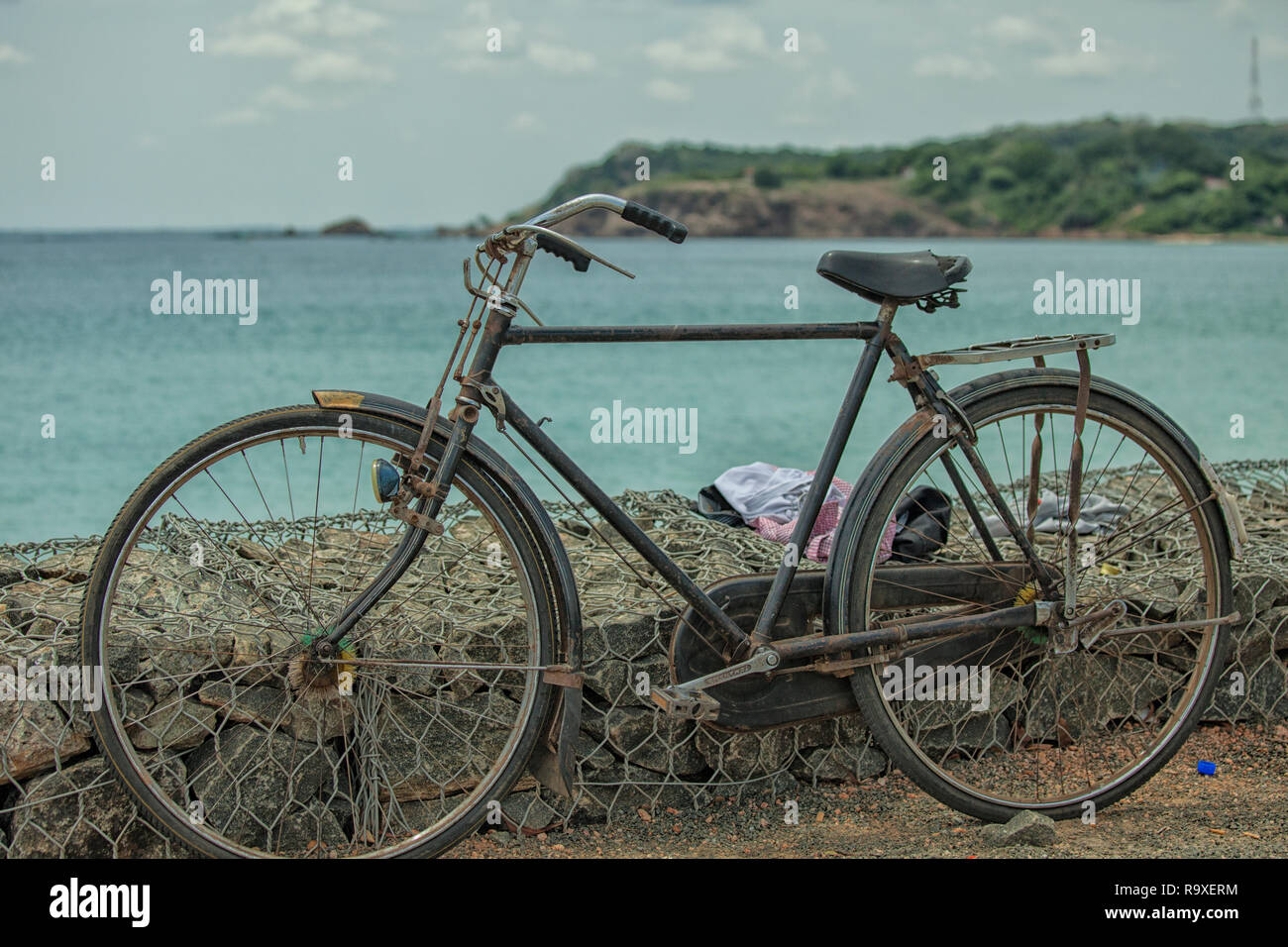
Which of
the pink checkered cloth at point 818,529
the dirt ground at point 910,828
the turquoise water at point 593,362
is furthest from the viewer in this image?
the turquoise water at point 593,362

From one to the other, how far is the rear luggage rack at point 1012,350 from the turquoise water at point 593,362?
4464 mm

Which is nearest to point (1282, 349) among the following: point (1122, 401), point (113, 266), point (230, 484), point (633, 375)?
point (633, 375)

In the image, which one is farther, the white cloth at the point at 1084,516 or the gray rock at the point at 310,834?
Answer: the white cloth at the point at 1084,516

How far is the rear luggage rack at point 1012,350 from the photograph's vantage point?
2814 millimetres

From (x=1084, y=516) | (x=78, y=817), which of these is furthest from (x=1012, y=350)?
(x=78, y=817)

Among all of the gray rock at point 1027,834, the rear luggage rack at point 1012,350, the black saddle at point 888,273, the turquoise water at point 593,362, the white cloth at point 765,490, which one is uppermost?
the turquoise water at point 593,362

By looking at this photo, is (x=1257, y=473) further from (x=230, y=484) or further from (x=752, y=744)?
(x=230, y=484)

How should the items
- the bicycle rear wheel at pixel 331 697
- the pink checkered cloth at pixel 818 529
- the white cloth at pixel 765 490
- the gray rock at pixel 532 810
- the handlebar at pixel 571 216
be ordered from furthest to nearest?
the white cloth at pixel 765 490 → the pink checkered cloth at pixel 818 529 → the gray rock at pixel 532 810 → the bicycle rear wheel at pixel 331 697 → the handlebar at pixel 571 216

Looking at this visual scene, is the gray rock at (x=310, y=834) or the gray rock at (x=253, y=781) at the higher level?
the gray rock at (x=253, y=781)

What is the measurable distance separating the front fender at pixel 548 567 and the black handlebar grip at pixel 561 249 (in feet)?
Result: 1.47

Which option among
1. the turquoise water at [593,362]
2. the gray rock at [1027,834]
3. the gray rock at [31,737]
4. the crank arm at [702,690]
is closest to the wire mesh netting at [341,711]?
the gray rock at [31,737]

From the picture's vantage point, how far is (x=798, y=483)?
4301mm

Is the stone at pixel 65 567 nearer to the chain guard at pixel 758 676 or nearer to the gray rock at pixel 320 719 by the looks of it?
the gray rock at pixel 320 719

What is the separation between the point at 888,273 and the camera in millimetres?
2785
